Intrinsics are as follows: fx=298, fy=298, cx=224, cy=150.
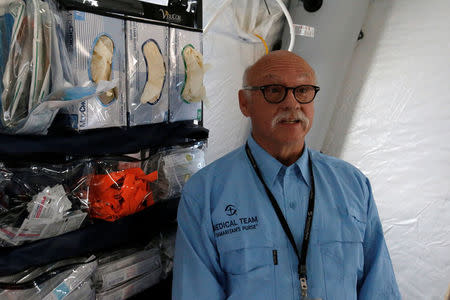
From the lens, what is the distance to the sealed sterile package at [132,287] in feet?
2.78

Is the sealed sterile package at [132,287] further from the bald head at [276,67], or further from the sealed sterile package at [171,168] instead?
the bald head at [276,67]

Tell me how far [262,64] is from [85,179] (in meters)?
0.65

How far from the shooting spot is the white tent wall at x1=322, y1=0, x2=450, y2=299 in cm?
150

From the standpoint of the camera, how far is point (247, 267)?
0.83 meters

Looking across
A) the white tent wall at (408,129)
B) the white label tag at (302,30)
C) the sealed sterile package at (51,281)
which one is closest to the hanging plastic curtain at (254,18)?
the white label tag at (302,30)

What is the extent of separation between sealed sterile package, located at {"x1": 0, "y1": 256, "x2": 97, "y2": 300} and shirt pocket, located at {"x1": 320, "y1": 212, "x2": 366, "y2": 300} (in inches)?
25.7

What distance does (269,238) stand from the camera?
0.86 metres

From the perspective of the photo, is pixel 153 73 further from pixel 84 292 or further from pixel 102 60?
pixel 84 292

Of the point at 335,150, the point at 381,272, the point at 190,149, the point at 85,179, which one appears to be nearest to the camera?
the point at 85,179

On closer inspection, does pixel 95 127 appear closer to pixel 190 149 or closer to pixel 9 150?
pixel 9 150

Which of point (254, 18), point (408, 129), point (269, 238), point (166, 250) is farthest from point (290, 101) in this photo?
point (408, 129)

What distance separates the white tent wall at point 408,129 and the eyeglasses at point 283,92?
96 cm

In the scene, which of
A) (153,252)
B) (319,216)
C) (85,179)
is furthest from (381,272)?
(85,179)

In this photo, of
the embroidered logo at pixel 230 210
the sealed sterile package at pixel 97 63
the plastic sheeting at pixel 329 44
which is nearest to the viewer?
the sealed sterile package at pixel 97 63
